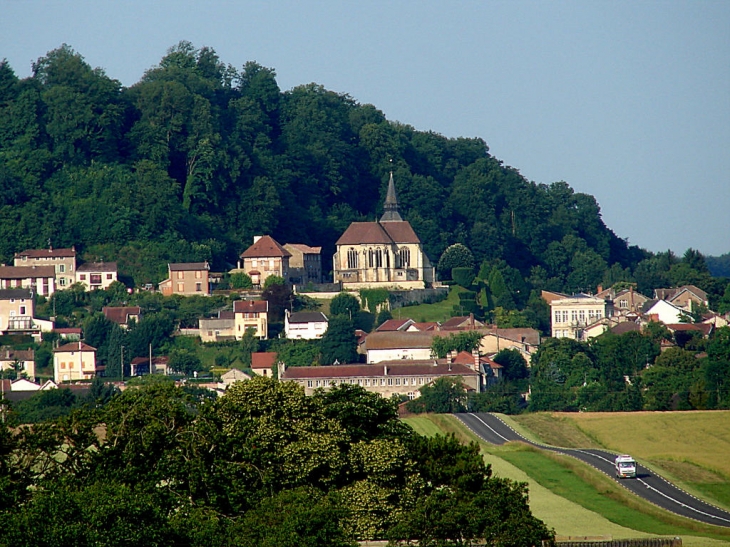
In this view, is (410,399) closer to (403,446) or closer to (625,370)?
(625,370)

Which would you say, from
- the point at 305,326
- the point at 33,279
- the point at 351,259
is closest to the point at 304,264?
the point at 351,259

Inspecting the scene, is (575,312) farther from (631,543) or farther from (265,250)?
(631,543)

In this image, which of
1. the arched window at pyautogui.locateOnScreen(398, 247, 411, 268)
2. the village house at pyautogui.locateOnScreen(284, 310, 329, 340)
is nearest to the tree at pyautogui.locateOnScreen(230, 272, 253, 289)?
the village house at pyautogui.locateOnScreen(284, 310, 329, 340)

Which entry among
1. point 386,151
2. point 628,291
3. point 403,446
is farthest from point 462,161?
point 403,446

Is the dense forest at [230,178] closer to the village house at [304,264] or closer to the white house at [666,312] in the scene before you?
the village house at [304,264]

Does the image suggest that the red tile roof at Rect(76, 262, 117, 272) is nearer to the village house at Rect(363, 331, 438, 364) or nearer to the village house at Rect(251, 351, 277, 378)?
the village house at Rect(251, 351, 277, 378)

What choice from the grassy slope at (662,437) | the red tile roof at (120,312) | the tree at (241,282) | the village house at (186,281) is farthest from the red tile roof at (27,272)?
the grassy slope at (662,437)
